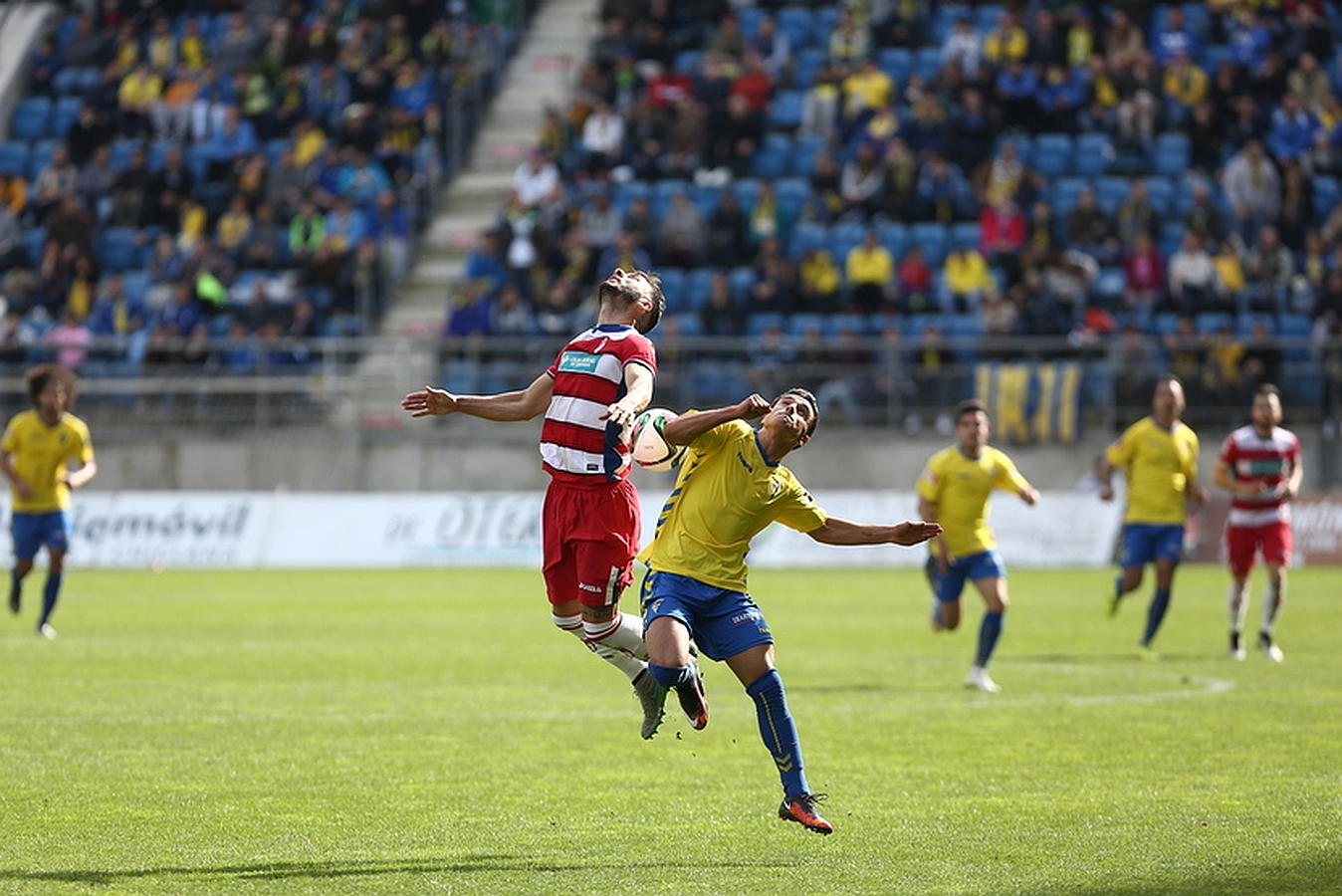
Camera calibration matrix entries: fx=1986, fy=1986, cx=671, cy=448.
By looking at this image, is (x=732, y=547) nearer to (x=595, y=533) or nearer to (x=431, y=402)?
(x=595, y=533)

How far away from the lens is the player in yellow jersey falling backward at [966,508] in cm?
1525

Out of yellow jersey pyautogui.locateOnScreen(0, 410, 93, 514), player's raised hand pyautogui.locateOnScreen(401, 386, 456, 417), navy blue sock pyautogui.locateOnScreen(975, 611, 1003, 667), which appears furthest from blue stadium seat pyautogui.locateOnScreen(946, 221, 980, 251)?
player's raised hand pyautogui.locateOnScreen(401, 386, 456, 417)

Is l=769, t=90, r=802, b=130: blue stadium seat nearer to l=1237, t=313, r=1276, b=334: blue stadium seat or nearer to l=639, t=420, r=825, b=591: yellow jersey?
l=1237, t=313, r=1276, b=334: blue stadium seat

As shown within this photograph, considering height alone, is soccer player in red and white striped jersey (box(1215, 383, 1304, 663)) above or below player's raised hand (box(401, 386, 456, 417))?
below

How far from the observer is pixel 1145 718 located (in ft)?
42.9

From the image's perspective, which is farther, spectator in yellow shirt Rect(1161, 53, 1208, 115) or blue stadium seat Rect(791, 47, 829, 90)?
blue stadium seat Rect(791, 47, 829, 90)

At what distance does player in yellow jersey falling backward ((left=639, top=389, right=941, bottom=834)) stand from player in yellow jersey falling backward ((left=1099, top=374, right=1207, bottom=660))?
9589mm

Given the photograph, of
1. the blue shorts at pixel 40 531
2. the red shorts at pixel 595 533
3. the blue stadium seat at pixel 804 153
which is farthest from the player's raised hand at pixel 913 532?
the blue stadium seat at pixel 804 153

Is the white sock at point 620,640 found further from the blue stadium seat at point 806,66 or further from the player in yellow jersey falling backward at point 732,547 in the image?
the blue stadium seat at point 806,66

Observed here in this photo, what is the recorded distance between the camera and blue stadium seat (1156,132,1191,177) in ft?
107

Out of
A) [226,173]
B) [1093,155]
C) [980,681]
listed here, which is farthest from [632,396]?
[226,173]

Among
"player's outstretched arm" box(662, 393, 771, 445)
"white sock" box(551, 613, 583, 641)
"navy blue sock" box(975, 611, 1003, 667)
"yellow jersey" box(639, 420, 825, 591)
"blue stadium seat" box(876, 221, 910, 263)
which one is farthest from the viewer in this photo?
"blue stadium seat" box(876, 221, 910, 263)

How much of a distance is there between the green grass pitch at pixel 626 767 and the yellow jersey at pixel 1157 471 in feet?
4.63

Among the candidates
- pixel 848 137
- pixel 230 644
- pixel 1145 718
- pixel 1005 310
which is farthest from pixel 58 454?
pixel 848 137
